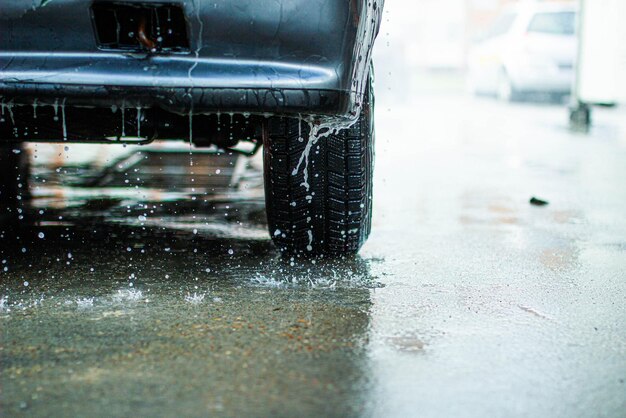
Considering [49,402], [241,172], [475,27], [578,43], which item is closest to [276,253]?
[49,402]

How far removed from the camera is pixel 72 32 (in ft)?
7.02

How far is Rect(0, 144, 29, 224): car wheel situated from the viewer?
11.9 ft

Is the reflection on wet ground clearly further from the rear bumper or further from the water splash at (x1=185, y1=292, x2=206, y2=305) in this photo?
the rear bumper

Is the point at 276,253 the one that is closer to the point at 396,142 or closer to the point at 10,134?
the point at 10,134

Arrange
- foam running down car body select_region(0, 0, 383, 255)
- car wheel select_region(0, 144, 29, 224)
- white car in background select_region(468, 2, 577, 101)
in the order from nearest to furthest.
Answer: foam running down car body select_region(0, 0, 383, 255), car wheel select_region(0, 144, 29, 224), white car in background select_region(468, 2, 577, 101)

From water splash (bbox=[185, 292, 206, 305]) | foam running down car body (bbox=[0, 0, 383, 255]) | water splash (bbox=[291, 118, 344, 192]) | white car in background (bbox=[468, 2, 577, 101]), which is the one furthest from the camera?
white car in background (bbox=[468, 2, 577, 101])

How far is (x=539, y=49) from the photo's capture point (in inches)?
533

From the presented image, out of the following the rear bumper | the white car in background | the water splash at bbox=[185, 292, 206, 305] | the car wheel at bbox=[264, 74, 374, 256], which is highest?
the rear bumper

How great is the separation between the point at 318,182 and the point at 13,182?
216cm

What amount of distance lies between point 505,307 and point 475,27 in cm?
2559

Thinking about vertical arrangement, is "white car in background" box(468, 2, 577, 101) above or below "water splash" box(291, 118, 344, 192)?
below

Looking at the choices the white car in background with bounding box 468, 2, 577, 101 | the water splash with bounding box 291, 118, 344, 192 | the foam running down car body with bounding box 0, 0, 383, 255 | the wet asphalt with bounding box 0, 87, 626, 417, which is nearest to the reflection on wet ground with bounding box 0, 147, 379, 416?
the wet asphalt with bounding box 0, 87, 626, 417

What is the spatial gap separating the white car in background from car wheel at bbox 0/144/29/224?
1031 cm

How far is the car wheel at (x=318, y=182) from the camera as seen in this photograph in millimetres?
2639
